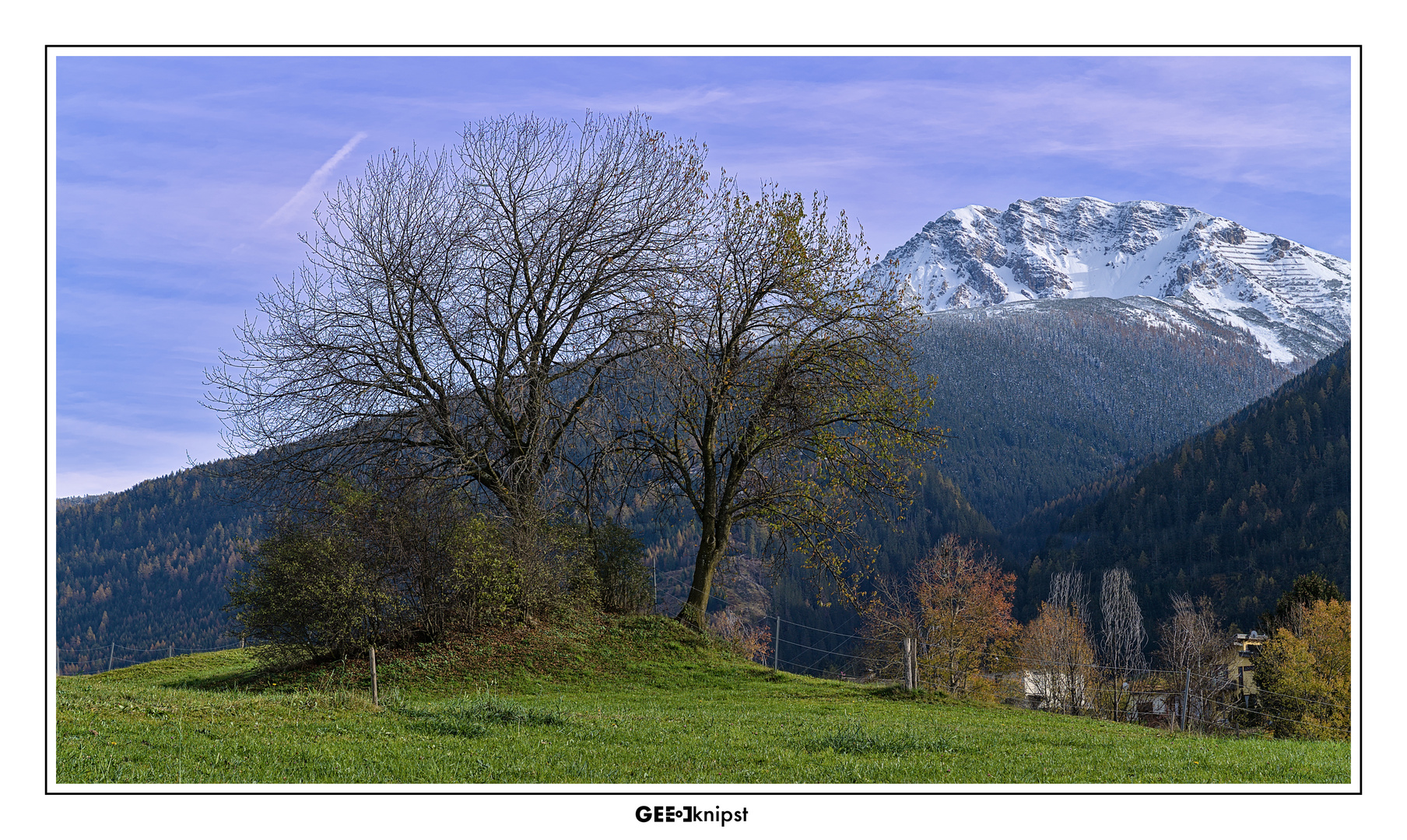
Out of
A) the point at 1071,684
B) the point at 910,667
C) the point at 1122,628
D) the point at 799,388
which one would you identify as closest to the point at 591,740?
the point at 910,667

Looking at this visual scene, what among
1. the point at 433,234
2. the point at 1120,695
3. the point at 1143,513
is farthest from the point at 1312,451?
the point at 433,234

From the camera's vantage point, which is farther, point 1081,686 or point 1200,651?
point 1200,651

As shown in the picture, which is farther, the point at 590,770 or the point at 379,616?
the point at 379,616

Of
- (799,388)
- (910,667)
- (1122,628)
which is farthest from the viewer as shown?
(1122,628)

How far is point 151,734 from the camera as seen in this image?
1065 cm

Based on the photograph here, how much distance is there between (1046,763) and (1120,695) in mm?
58201

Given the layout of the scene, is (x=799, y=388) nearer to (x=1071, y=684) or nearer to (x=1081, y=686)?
(x=1071, y=684)

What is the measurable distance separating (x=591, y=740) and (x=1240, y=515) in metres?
144

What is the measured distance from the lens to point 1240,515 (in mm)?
134500

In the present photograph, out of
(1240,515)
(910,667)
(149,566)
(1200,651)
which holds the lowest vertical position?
(1200,651)

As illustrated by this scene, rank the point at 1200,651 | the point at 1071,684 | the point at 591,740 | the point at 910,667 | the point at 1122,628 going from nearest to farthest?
the point at 591,740
the point at 910,667
the point at 1071,684
the point at 1200,651
the point at 1122,628
